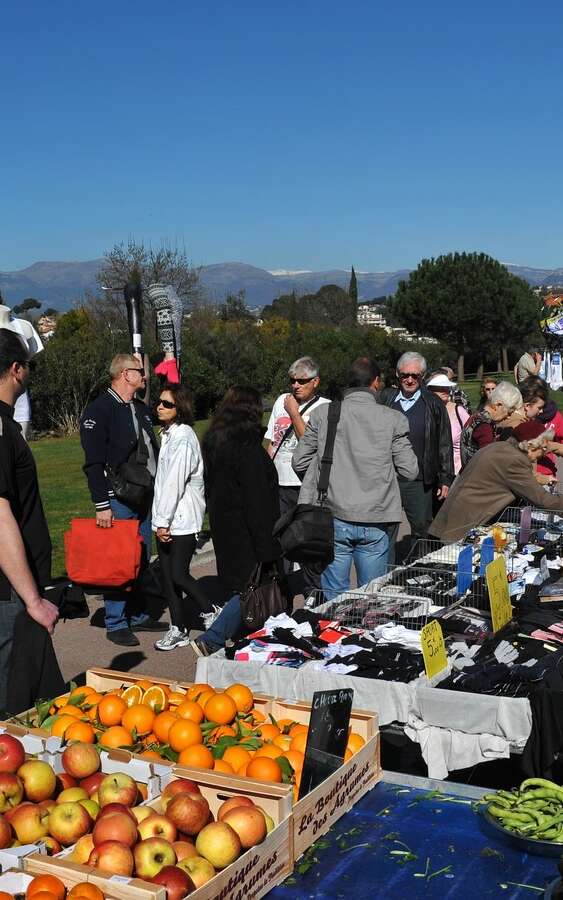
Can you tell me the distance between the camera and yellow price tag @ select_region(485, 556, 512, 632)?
445 centimetres

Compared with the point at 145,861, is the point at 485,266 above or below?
above

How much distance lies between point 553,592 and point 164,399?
115 inches

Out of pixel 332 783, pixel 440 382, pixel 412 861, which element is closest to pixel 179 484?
pixel 440 382

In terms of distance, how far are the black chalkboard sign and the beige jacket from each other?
342 cm

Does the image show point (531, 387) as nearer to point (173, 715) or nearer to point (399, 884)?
point (173, 715)

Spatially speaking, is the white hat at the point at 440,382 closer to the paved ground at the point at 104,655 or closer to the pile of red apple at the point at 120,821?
the paved ground at the point at 104,655

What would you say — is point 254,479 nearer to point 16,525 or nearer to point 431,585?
point 431,585

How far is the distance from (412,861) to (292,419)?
4.93 m

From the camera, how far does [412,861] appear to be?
2.73m

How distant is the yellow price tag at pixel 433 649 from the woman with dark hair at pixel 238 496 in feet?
6.98

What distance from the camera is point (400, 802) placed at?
3.13 metres

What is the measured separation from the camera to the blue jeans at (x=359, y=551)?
6055 mm

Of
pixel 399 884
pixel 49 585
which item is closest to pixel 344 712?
pixel 399 884

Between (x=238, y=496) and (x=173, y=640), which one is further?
(x=173, y=640)
